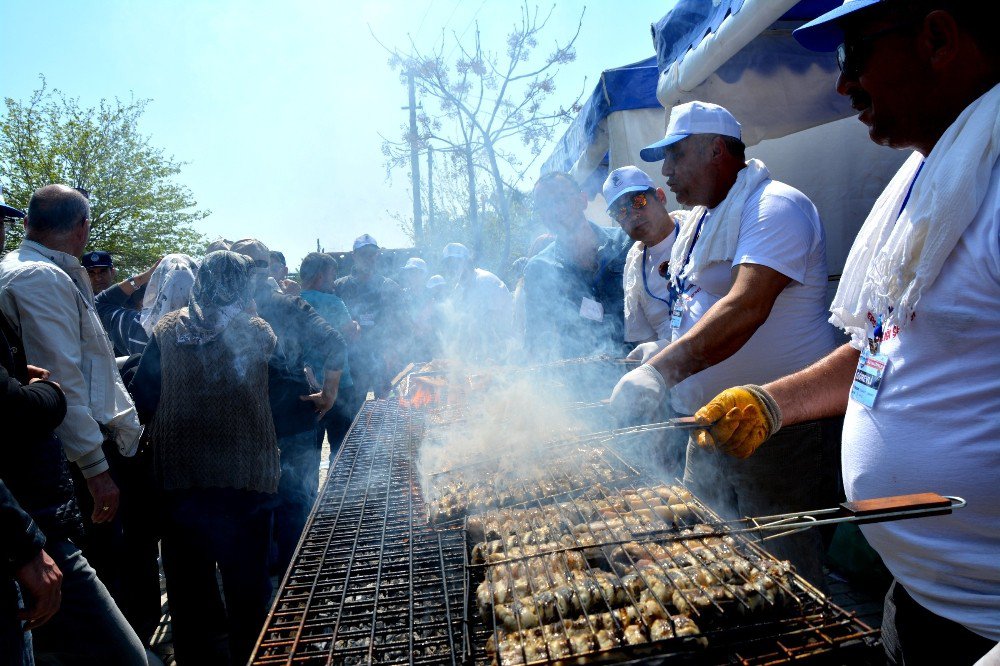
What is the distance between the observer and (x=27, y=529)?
2062mm

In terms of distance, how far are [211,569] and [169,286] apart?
207cm

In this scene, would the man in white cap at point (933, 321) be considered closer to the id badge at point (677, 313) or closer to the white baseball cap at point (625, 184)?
the id badge at point (677, 313)

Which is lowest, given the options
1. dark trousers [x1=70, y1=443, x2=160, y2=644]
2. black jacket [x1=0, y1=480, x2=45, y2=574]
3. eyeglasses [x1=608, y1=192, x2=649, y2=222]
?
dark trousers [x1=70, y1=443, x2=160, y2=644]

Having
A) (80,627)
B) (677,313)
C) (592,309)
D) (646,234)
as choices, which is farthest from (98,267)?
(677,313)

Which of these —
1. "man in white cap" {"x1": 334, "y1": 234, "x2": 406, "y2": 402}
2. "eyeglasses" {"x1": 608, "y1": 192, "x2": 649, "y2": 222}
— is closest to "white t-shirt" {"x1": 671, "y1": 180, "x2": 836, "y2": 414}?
"eyeglasses" {"x1": 608, "y1": 192, "x2": 649, "y2": 222}

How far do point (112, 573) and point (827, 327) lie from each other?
4.97m

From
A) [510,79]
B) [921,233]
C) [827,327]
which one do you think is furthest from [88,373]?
[510,79]

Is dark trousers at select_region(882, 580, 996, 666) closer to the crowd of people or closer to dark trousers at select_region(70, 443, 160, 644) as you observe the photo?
the crowd of people

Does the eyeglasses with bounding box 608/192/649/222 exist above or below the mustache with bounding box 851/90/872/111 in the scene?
above

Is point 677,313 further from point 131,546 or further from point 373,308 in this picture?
point 373,308

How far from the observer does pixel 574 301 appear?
18.7ft

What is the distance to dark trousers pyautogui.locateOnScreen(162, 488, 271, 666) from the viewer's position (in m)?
3.42

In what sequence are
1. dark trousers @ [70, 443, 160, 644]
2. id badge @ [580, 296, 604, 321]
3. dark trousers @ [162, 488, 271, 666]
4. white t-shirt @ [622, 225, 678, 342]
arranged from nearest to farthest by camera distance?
dark trousers @ [162, 488, 271, 666], dark trousers @ [70, 443, 160, 644], white t-shirt @ [622, 225, 678, 342], id badge @ [580, 296, 604, 321]

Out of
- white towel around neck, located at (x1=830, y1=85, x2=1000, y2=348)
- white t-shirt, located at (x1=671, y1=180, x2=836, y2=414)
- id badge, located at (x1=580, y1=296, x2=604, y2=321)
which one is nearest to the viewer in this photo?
white towel around neck, located at (x1=830, y1=85, x2=1000, y2=348)
